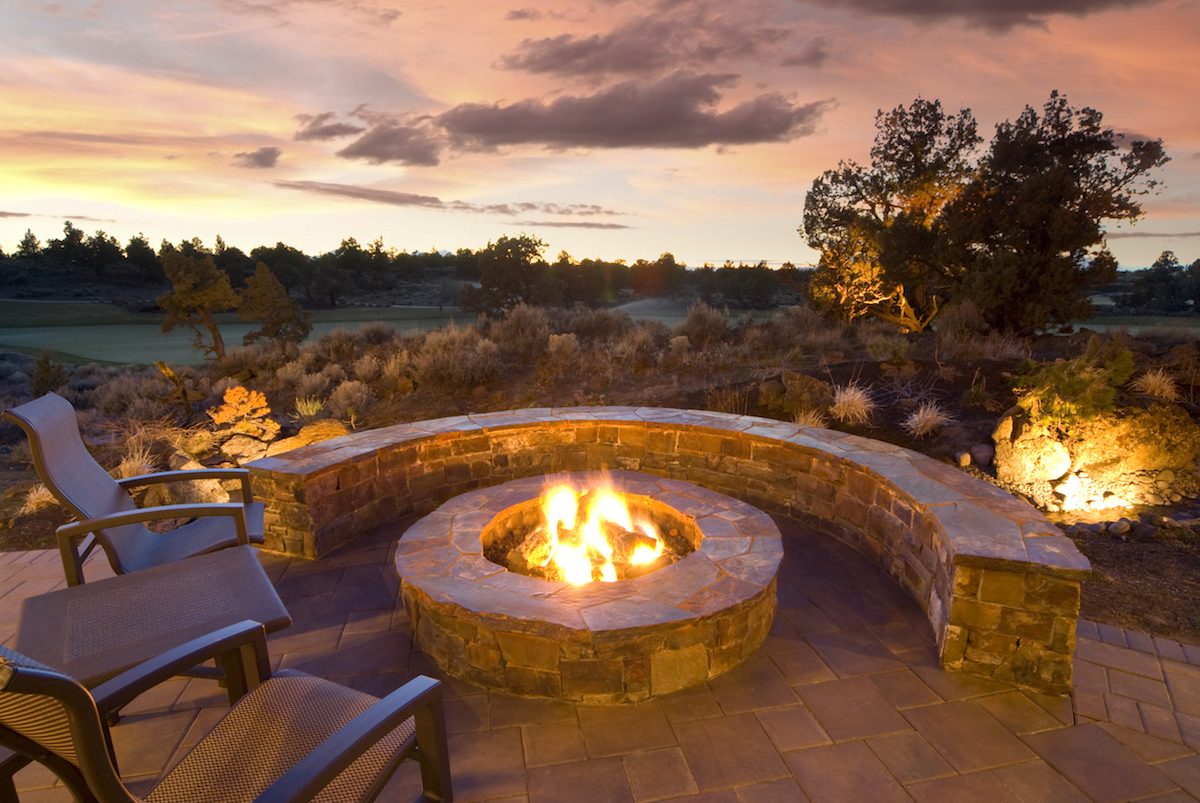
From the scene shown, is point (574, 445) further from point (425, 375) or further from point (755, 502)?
point (425, 375)

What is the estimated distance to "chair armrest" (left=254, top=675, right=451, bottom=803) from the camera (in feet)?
4.26

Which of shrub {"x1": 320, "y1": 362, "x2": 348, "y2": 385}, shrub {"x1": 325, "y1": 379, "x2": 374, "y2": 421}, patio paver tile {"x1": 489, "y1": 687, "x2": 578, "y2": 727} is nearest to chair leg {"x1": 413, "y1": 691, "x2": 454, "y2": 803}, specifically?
patio paver tile {"x1": 489, "y1": 687, "x2": 578, "y2": 727}

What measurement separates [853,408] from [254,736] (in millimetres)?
6840

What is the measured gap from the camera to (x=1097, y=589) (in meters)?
3.91

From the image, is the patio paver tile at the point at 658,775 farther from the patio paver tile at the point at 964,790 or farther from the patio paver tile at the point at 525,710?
the patio paver tile at the point at 964,790

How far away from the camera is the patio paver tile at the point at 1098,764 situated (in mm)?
2174

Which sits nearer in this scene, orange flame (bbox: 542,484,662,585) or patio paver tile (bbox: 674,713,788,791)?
patio paver tile (bbox: 674,713,788,791)

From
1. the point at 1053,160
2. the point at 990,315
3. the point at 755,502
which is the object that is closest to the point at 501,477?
the point at 755,502

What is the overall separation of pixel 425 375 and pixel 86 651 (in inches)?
374

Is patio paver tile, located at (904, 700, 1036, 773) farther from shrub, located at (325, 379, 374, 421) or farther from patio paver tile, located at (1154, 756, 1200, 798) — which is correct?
shrub, located at (325, 379, 374, 421)

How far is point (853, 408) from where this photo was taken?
280 inches

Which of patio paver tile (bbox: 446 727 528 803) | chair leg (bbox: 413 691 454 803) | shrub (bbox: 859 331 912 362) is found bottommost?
patio paver tile (bbox: 446 727 528 803)

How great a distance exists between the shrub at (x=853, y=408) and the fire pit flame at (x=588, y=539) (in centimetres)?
416

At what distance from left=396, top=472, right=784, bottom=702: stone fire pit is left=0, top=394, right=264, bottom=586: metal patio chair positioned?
0.88 metres
